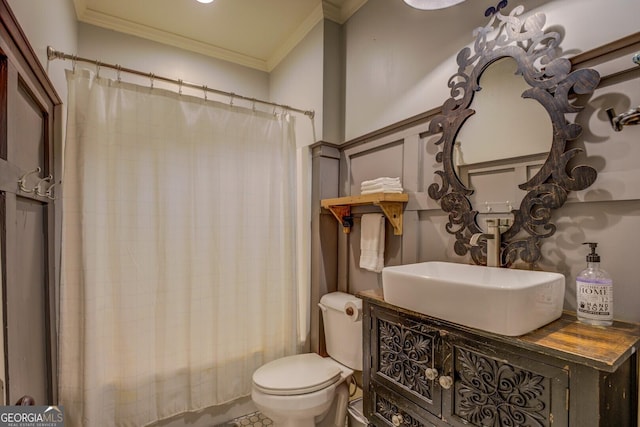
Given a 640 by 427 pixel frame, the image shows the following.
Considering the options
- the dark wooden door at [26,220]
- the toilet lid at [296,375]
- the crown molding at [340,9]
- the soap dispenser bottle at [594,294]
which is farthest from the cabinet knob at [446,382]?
the crown molding at [340,9]

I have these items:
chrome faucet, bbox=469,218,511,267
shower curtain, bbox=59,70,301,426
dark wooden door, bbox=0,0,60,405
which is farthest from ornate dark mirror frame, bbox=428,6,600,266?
dark wooden door, bbox=0,0,60,405

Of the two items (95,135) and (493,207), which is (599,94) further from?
(95,135)

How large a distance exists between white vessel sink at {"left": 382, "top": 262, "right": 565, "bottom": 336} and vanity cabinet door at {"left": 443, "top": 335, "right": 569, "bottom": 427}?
80 millimetres

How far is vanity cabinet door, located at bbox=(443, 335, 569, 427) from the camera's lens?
800mm

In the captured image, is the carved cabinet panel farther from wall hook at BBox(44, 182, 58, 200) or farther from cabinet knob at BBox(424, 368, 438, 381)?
wall hook at BBox(44, 182, 58, 200)

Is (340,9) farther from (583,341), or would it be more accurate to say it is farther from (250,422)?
(250,422)

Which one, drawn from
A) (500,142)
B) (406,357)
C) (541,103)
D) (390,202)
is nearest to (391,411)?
(406,357)

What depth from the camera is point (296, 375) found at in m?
1.68

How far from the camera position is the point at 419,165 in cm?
164

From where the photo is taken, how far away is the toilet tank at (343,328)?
5.79 feet

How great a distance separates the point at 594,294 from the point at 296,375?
4.53ft

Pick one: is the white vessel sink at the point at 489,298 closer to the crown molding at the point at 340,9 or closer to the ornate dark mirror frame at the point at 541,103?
the ornate dark mirror frame at the point at 541,103

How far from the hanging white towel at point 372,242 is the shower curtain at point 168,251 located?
511 millimetres

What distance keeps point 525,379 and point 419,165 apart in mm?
1063
